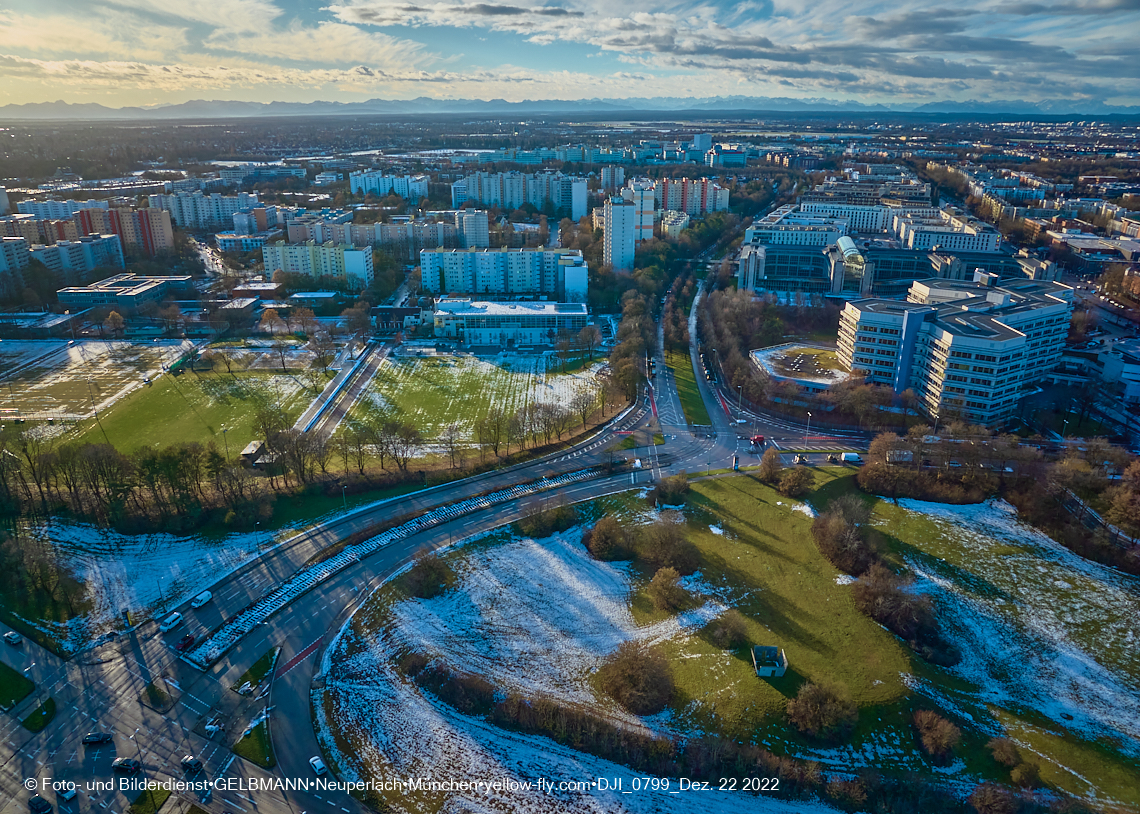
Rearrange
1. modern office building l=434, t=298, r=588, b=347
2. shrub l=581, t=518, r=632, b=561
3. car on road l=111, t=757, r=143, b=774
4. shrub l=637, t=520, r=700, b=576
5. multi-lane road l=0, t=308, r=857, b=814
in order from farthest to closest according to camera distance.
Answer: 1. modern office building l=434, t=298, r=588, b=347
2. shrub l=581, t=518, r=632, b=561
3. shrub l=637, t=520, r=700, b=576
4. car on road l=111, t=757, r=143, b=774
5. multi-lane road l=0, t=308, r=857, b=814

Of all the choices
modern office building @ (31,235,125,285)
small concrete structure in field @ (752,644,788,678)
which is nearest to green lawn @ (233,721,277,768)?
small concrete structure in field @ (752,644,788,678)

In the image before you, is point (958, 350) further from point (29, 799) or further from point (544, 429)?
point (29, 799)

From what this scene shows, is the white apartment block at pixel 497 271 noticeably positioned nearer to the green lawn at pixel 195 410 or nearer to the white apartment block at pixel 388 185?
the green lawn at pixel 195 410

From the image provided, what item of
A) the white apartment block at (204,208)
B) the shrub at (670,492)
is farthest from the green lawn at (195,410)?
the white apartment block at (204,208)

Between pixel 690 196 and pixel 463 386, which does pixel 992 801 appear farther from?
pixel 690 196

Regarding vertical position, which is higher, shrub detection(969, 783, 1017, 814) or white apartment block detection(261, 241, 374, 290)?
white apartment block detection(261, 241, 374, 290)

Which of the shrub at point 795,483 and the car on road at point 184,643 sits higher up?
the shrub at point 795,483

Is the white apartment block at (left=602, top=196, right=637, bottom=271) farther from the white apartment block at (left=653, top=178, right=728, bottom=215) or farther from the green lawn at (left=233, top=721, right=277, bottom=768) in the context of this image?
the green lawn at (left=233, top=721, right=277, bottom=768)
